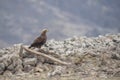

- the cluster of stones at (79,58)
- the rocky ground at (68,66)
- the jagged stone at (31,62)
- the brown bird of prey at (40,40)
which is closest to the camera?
the rocky ground at (68,66)

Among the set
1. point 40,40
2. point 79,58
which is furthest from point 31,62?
point 79,58

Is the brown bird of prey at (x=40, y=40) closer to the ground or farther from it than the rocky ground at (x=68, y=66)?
farther from it

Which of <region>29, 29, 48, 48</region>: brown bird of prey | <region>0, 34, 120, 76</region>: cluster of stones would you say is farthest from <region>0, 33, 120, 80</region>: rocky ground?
<region>29, 29, 48, 48</region>: brown bird of prey

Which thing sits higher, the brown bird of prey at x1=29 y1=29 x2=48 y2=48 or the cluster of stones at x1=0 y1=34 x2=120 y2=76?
the brown bird of prey at x1=29 y1=29 x2=48 y2=48

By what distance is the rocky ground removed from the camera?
72.9 feet

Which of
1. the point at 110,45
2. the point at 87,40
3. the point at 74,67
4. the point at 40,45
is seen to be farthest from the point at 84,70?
the point at 87,40

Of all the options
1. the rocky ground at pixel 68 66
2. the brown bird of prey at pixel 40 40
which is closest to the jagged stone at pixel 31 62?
the rocky ground at pixel 68 66

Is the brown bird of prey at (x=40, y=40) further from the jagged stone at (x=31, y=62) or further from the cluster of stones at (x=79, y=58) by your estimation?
the jagged stone at (x=31, y=62)

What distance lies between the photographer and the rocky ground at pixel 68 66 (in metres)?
22.2

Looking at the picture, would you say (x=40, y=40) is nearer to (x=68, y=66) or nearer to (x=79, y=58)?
(x=79, y=58)

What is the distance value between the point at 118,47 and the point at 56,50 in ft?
15.5

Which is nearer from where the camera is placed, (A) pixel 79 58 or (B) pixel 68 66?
(B) pixel 68 66

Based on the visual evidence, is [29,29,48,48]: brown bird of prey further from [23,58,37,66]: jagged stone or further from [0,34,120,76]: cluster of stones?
[23,58,37,66]: jagged stone

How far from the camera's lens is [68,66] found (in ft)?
79.6
